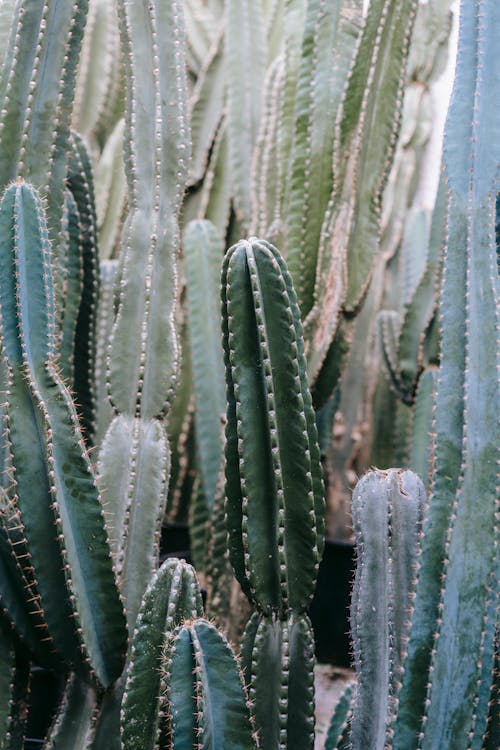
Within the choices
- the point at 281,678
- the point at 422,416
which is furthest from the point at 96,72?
the point at 281,678

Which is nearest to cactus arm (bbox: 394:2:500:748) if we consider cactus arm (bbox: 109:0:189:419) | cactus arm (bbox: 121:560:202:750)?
cactus arm (bbox: 121:560:202:750)

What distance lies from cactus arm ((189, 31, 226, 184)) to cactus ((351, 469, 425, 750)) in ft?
6.99

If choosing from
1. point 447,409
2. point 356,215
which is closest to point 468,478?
point 447,409

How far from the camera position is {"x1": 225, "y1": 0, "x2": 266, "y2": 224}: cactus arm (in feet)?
10.8

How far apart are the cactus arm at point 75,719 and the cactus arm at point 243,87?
194 centimetres

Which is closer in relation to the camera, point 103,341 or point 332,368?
point 332,368

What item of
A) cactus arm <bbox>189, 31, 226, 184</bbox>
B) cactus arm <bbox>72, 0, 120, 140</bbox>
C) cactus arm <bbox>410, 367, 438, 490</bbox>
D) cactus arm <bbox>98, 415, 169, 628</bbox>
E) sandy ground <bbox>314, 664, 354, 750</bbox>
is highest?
cactus arm <bbox>72, 0, 120, 140</bbox>

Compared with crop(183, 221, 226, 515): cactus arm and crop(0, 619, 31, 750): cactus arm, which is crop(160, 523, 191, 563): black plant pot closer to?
crop(183, 221, 226, 515): cactus arm

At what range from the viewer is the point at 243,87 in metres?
3.38

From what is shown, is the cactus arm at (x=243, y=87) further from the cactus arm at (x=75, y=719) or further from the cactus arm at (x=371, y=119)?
the cactus arm at (x=75, y=719)

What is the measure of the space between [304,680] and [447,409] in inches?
25.7

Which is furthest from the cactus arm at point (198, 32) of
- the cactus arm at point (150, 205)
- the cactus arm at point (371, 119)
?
the cactus arm at point (150, 205)

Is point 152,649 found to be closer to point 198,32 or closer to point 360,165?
point 360,165

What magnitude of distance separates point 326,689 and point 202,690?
1652mm
